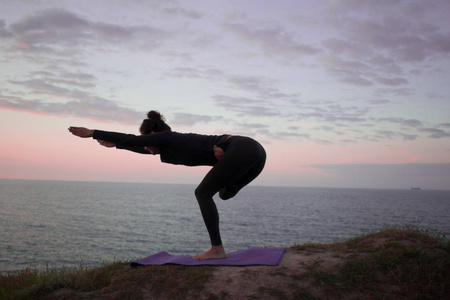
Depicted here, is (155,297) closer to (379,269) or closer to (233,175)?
(233,175)

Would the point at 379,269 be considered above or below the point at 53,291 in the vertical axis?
above

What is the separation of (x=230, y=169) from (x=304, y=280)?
1.90 m

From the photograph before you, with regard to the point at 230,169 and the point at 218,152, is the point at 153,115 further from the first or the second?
the point at 230,169

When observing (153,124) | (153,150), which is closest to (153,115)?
(153,124)

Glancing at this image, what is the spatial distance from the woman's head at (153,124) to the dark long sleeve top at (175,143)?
12.8 inches

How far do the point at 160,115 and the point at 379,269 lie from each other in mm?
4144

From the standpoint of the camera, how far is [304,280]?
15.4ft

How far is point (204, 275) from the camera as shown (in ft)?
16.0

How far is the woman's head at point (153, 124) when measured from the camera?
5035mm

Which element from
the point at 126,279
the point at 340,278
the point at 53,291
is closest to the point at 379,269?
the point at 340,278

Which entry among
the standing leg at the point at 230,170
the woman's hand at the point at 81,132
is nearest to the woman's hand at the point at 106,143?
the woman's hand at the point at 81,132

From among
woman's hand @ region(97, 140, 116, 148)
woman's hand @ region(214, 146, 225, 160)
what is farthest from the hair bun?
woman's hand @ region(214, 146, 225, 160)

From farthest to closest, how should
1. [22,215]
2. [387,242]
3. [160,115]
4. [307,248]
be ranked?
[22,215] → [307,248] → [387,242] → [160,115]

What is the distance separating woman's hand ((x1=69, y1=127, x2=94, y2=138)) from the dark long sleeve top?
0.07 meters
